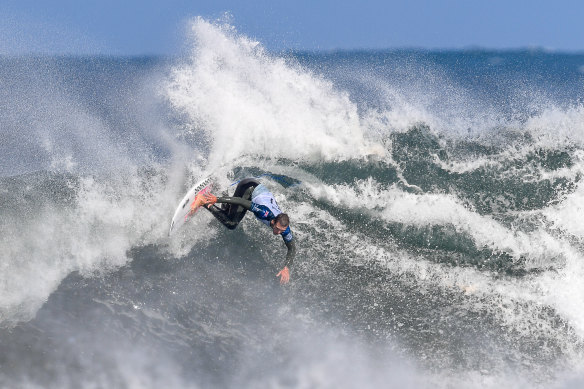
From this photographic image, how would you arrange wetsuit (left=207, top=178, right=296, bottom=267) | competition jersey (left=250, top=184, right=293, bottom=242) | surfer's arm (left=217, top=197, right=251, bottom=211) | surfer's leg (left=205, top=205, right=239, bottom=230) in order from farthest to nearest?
surfer's leg (left=205, top=205, right=239, bottom=230)
competition jersey (left=250, top=184, right=293, bottom=242)
surfer's arm (left=217, top=197, right=251, bottom=211)
wetsuit (left=207, top=178, right=296, bottom=267)

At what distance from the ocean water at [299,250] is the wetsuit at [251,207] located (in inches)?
19.8

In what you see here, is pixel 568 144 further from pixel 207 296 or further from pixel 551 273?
pixel 207 296

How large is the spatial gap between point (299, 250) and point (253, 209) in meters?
1.13

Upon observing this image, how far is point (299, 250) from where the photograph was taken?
8055 mm

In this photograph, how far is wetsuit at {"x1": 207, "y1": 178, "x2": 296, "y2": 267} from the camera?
7.30 metres

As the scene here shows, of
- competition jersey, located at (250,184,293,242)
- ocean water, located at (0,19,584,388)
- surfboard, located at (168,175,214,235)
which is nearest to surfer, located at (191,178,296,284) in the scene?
competition jersey, located at (250,184,293,242)

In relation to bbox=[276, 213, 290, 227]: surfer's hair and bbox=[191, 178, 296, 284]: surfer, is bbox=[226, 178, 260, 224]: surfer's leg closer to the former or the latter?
bbox=[191, 178, 296, 284]: surfer

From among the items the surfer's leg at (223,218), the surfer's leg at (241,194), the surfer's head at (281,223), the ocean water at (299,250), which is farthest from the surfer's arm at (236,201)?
the ocean water at (299,250)

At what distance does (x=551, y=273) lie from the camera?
780 cm

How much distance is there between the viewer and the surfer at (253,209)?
7051mm

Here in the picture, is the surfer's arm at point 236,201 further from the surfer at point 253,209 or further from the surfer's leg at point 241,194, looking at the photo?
the surfer's leg at point 241,194

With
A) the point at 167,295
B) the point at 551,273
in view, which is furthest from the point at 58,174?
the point at 551,273

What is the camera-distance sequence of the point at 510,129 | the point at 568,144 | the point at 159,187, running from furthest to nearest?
the point at 510,129
the point at 568,144
the point at 159,187

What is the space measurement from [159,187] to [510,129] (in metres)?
8.34
